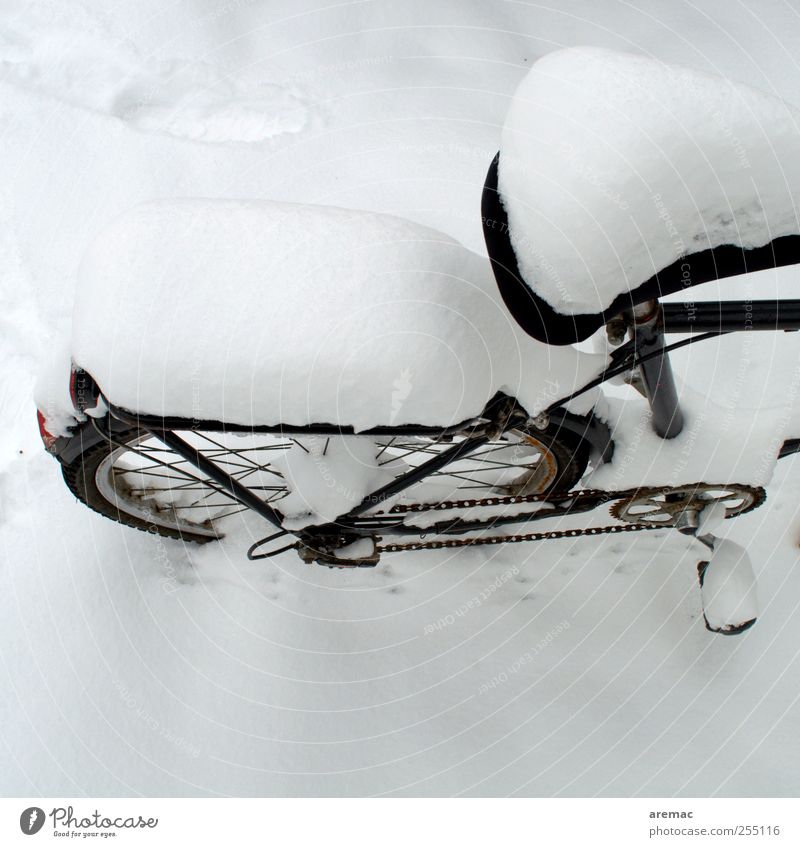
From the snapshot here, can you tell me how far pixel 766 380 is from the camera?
2410 mm

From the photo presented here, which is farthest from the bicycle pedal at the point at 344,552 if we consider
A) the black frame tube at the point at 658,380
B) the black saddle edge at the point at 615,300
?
the black saddle edge at the point at 615,300

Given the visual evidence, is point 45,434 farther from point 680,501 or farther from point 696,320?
point 680,501

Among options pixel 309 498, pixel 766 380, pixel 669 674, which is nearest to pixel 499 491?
pixel 309 498

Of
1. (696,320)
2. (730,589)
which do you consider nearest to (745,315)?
(696,320)

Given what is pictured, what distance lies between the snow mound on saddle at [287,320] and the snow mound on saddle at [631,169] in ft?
0.66

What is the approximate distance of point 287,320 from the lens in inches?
52.6

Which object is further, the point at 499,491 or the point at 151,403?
the point at 499,491

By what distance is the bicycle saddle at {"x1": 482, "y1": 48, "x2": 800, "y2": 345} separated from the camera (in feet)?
3.62

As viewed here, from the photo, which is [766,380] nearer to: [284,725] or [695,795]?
[695,795]

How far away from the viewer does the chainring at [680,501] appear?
1.85 meters

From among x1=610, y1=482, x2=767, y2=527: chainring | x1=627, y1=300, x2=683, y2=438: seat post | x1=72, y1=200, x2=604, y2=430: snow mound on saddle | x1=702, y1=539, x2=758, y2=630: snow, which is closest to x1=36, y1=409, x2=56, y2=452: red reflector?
x1=72, y1=200, x2=604, y2=430: snow mound on saddle

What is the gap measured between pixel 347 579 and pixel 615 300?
1264 millimetres

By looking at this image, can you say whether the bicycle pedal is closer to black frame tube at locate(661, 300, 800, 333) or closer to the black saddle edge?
the black saddle edge

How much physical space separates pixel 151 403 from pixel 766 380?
6.01ft
